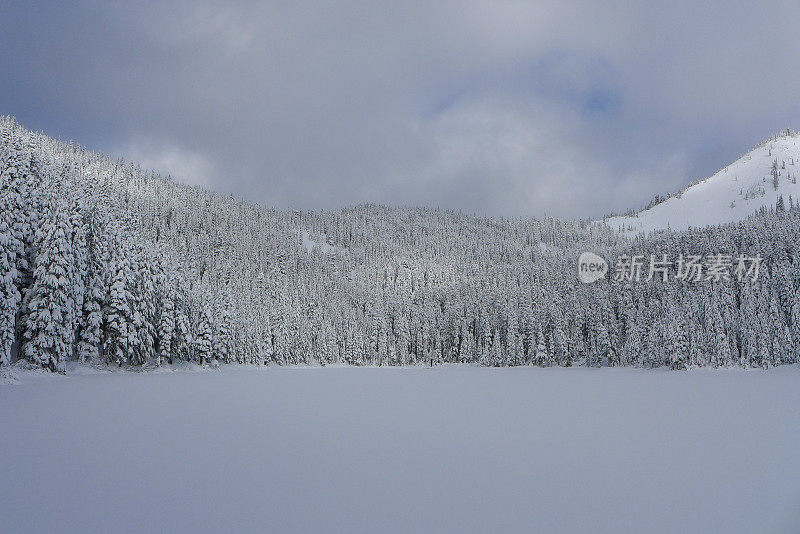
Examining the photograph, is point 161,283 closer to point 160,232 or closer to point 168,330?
point 168,330

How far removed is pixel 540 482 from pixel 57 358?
3935cm

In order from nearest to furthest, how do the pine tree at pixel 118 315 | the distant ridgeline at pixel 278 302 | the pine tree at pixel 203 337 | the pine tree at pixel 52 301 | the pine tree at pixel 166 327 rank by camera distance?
the pine tree at pixel 52 301
the distant ridgeline at pixel 278 302
the pine tree at pixel 118 315
the pine tree at pixel 166 327
the pine tree at pixel 203 337

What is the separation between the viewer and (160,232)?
474 feet

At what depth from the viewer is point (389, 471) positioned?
34.3 ft

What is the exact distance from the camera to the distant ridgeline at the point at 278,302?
34750 mm

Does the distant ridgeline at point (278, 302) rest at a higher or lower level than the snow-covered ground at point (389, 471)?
A: higher

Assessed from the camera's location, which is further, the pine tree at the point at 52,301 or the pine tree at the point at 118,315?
the pine tree at the point at 118,315

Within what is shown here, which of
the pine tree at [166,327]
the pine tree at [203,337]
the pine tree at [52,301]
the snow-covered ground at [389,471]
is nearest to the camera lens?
the snow-covered ground at [389,471]

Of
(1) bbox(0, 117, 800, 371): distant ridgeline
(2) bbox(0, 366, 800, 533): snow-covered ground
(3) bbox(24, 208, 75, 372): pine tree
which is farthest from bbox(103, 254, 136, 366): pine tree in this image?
(2) bbox(0, 366, 800, 533): snow-covered ground

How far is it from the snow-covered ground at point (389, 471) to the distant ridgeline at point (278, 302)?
20.0 m

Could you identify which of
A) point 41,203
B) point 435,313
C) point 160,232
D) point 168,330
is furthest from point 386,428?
point 160,232

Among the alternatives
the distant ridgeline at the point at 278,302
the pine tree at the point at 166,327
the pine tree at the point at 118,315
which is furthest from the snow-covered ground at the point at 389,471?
→ the pine tree at the point at 166,327

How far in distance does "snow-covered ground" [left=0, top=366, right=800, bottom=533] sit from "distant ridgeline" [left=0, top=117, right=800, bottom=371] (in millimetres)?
20029

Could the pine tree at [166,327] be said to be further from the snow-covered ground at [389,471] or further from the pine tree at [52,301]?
the snow-covered ground at [389,471]
